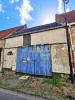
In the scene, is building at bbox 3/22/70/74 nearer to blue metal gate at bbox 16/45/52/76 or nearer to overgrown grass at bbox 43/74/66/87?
blue metal gate at bbox 16/45/52/76

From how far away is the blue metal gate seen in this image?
47.1 ft

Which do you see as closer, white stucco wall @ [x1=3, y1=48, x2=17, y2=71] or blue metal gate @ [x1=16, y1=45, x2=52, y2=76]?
blue metal gate @ [x1=16, y1=45, x2=52, y2=76]

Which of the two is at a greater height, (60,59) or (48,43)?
(48,43)

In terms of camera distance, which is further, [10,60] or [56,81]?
[10,60]

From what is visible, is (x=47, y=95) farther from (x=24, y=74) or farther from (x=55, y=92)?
(x=24, y=74)

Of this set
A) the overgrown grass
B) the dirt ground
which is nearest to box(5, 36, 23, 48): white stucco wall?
the dirt ground

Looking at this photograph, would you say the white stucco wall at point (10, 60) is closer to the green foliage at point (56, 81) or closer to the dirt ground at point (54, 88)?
the dirt ground at point (54, 88)

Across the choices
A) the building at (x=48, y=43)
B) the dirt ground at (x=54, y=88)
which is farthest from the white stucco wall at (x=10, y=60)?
the dirt ground at (x=54, y=88)

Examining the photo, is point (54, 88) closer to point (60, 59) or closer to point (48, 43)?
point (60, 59)

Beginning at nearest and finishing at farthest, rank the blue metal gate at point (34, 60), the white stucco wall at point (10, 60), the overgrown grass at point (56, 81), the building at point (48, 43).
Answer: the overgrown grass at point (56, 81)
the building at point (48, 43)
the blue metal gate at point (34, 60)
the white stucco wall at point (10, 60)

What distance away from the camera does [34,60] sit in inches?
603

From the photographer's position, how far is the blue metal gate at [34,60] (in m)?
14.4

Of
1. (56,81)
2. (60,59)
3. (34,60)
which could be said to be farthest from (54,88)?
(34,60)

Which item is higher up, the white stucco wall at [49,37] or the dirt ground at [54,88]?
the white stucco wall at [49,37]
